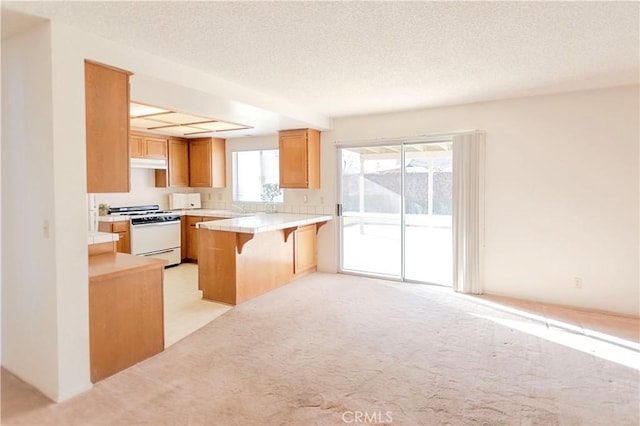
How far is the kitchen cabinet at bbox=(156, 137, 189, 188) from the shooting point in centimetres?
634

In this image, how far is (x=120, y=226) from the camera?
5.29 m

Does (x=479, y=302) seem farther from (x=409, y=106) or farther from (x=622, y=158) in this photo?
(x=409, y=106)

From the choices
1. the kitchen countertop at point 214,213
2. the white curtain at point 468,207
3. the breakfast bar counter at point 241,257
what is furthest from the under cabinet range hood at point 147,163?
the white curtain at point 468,207

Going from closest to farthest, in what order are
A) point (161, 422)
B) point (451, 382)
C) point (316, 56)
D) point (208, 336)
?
point (161, 422), point (451, 382), point (316, 56), point (208, 336)

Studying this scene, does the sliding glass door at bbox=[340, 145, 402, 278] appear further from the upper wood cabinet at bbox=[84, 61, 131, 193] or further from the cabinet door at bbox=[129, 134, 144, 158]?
the upper wood cabinet at bbox=[84, 61, 131, 193]

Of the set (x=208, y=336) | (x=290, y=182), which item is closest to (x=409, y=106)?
(x=290, y=182)

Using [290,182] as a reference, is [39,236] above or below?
below

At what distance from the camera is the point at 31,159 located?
2383 millimetres

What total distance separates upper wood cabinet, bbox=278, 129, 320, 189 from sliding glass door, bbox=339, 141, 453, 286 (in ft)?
1.42

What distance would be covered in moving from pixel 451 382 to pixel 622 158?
3.11m

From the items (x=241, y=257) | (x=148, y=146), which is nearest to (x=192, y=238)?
(x=148, y=146)

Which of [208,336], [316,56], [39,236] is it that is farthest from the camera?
[208,336]

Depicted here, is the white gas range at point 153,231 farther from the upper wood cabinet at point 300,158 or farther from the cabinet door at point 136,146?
the upper wood cabinet at point 300,158

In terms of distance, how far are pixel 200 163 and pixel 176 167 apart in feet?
1.36
